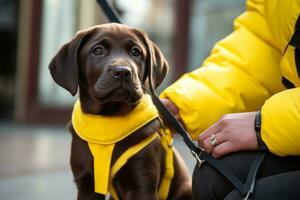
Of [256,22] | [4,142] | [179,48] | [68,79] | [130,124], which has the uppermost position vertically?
[256,22]

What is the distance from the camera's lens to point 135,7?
8.79 meters

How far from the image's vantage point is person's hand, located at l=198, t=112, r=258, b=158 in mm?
2264

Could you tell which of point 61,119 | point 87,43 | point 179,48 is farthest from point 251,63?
point 61,119

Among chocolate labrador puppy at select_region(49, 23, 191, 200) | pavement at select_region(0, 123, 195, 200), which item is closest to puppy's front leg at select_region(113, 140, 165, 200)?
chocolate labrador puppy at select_region(49, 23, 191, 200)

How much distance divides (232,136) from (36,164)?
335cm

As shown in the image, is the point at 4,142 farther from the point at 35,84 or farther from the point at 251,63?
the point at 251,63

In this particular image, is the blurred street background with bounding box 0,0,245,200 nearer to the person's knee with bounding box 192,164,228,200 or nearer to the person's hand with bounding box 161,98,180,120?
the person's hand with bounding box 161,98,180,120

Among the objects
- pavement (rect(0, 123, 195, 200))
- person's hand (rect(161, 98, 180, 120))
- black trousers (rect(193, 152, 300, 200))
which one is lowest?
pavement (rect(0, 123, 195, 200))

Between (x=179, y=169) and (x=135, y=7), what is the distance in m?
6.25

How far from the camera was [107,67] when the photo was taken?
2.42 m

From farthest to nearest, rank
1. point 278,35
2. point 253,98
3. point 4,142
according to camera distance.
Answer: point 4,142 < point 253,98 < point 278,35

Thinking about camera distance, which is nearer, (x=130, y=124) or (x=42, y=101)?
(x=130, y=124)

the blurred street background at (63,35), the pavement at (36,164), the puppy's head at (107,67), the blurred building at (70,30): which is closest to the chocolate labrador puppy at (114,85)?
the puppy's head at (107,67)

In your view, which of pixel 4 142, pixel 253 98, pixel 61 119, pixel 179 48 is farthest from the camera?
pixel 61 119
